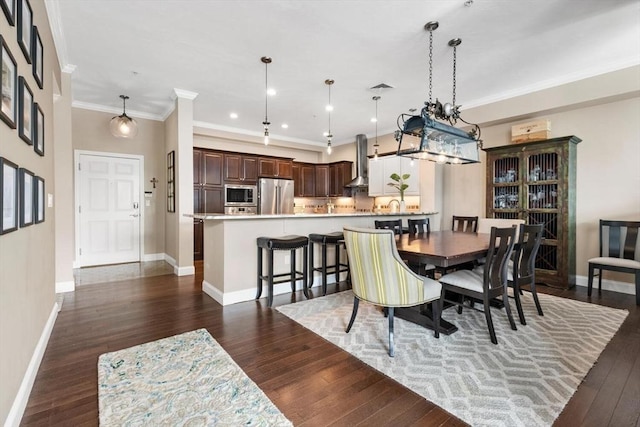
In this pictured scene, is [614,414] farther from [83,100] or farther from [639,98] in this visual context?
[83,100]

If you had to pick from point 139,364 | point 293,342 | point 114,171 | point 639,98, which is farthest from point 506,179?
point 114,171

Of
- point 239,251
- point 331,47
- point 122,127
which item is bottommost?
point 239,251

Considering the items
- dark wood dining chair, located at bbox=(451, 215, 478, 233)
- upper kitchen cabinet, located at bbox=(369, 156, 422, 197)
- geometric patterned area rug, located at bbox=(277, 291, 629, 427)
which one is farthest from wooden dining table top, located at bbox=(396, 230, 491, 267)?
upper kitchen cabinet, located at bbox=(369, 156, 422, 197)

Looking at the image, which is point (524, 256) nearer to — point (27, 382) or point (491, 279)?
point (491, 279)

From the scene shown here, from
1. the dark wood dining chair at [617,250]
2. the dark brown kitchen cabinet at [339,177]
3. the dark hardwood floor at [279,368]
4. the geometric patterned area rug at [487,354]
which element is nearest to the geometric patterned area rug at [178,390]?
the dark hardwood floor at [279,368]

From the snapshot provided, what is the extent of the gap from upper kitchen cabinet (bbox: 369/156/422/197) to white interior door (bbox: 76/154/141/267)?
193 inches

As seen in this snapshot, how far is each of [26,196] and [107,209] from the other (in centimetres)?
439

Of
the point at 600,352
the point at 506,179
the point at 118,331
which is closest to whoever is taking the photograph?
the point at 600,352

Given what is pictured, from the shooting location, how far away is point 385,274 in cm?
232

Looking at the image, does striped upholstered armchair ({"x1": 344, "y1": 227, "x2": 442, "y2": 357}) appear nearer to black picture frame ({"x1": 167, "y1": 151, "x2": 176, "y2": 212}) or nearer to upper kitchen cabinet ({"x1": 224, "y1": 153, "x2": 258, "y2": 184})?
black picture frame ({"x1": 167, "y1": 151, "x2": 176, "y2": 212})

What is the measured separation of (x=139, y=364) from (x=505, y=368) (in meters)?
2.60

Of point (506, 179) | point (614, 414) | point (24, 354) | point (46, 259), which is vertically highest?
point (506, 179)

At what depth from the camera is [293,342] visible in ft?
8.21

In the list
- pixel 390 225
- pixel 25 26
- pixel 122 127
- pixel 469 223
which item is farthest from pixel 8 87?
pixel 469 223
